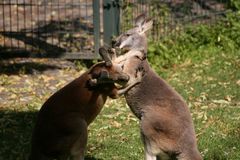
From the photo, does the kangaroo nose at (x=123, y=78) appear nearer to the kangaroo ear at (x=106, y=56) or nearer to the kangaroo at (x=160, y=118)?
the kangaroo at (x=160, y=118)

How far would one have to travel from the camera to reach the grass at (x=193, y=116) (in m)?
7.30

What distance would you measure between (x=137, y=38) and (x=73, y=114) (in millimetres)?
1172

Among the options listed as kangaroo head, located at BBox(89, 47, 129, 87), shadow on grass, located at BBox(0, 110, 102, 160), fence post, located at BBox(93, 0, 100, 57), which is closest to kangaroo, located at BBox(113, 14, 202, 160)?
kangaroo head, located at BBox(89, 47, 129, 87)

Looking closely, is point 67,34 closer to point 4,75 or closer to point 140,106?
point 4,75

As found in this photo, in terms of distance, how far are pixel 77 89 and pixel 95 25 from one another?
4.70 metres

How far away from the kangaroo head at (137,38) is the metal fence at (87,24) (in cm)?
400

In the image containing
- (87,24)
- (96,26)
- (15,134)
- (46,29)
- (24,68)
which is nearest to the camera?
(15,134)

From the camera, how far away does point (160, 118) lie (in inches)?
231

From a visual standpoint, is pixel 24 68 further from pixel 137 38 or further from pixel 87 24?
pixel 137 38

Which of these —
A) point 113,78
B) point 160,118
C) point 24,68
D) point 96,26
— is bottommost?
point 24,68

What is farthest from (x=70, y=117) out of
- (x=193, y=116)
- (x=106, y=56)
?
(x=193, y=116)

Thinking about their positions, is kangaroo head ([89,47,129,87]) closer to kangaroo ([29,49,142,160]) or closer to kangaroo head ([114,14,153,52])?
kangaroo ([29,49,142,160])

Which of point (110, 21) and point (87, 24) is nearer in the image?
point (110, 21)

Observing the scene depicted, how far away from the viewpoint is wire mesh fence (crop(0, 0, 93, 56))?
11391 millimetres
